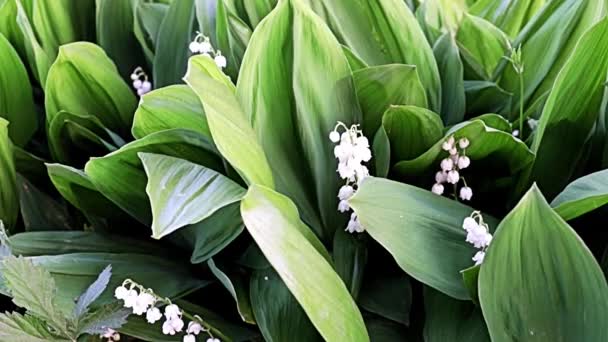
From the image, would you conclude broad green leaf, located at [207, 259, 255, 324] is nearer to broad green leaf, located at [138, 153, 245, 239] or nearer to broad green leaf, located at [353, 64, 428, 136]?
broad green leaf, located at [138, 153, 245, 239]

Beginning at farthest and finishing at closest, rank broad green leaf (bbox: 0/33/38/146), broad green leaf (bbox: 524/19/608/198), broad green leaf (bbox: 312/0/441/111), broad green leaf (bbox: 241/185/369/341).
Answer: broad green leaf (bbox: 0/33/38/146), broad green leaf (bbox: 312/0/441/111), broad green leaf (bbox: 524/19/608/198), broad green leaf (bbox: 241/185/369/341)

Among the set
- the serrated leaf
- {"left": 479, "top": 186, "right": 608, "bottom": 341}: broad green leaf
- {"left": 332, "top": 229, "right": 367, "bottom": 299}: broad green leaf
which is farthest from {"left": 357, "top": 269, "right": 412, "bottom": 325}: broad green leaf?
the serrated leaf

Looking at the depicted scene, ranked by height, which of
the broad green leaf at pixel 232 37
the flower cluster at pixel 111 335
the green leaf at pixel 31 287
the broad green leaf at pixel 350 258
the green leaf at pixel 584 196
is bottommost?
the flower cluster at pixel 111 335

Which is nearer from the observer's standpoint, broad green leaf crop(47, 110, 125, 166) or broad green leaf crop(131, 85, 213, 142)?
broad green leaf crop(131, 85, 213, 142)

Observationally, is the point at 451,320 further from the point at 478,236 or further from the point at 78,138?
the point at 78,138

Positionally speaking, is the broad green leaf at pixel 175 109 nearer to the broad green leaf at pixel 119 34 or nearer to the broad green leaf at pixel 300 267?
the broad green leaf at pixel 300 267

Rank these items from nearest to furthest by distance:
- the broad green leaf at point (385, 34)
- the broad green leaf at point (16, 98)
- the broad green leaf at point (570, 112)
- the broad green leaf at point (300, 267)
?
the broad green leaf at point (300, 267)
the broad green leaf at point (570, 112)
the broad green leaf at point (385, 34)
the broad green leaf at point (16, 98)

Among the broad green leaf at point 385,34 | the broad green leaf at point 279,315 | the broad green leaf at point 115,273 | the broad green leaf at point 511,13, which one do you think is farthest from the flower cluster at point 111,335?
the broad green leaf at point 511,13
